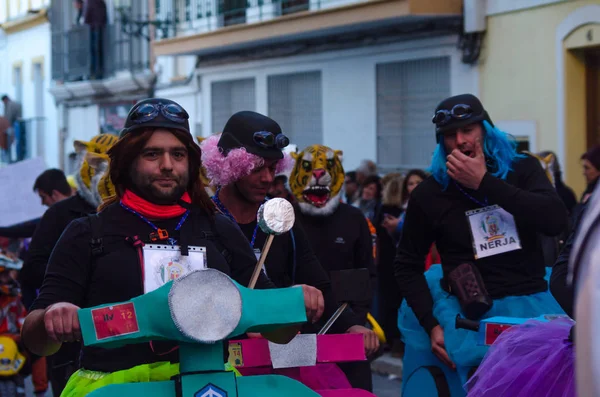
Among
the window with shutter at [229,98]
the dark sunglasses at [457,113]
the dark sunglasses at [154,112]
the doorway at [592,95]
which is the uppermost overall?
the window with shutter at [229,98]

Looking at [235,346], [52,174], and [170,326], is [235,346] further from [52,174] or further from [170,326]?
[52,174]

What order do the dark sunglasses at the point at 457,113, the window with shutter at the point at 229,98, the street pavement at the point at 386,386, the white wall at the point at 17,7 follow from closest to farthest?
1. the dark sunglasses at the point at 457,113
2. the street pavement at the point at 386,386
3. the window with shutter at the point at 229,98
4. the white wall at the point at 17,7

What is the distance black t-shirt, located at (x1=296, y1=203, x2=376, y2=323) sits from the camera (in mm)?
6871

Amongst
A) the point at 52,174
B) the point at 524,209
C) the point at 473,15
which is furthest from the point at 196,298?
the point at 473,15

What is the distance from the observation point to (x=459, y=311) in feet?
16.9

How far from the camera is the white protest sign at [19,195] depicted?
31.2 feet

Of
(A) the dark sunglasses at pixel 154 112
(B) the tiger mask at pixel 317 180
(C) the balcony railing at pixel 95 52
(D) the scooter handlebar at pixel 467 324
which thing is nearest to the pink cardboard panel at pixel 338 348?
(D) the scooter handlebar at pixel 467 324

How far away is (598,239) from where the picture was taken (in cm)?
160

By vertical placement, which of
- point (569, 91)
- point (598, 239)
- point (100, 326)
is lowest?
point (100, 326)

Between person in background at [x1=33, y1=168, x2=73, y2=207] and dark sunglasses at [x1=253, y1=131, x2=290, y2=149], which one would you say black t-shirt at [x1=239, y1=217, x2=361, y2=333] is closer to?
dark sunglasses at [x1=253, y1=131, x2=290, y2=149]

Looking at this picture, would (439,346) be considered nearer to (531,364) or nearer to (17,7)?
(531,364)

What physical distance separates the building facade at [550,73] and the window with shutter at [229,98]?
24.1 ft

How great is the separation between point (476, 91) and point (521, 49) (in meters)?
1.06

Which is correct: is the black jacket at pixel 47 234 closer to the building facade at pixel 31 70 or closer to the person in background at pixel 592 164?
the person in background at pixel 592 164
